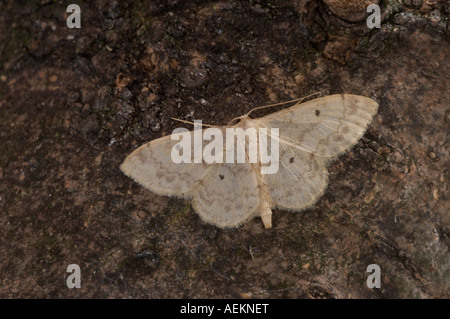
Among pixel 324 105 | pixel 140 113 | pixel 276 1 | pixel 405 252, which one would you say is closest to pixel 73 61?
pixel 140 113

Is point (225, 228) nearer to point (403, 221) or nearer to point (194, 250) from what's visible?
point (194, 250)
